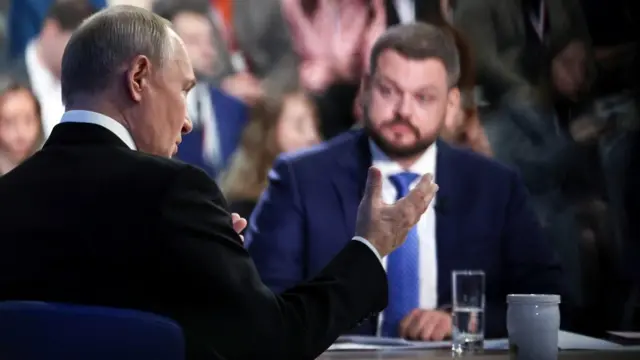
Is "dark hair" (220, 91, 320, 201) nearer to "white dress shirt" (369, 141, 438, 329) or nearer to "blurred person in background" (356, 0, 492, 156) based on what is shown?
"white dress shirt" (369, 141, 438, 329)

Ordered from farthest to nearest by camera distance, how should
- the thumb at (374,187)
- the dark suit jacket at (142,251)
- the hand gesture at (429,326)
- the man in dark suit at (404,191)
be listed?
the man in dark suit at (404,191) → the hand gesture at (429,326) → the thumb at (374,187) → the dark suit jacket at (142,251)

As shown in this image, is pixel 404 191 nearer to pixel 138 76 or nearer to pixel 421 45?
pixel 421 45

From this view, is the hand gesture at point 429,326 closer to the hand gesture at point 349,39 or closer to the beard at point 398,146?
the beard at point 398,146

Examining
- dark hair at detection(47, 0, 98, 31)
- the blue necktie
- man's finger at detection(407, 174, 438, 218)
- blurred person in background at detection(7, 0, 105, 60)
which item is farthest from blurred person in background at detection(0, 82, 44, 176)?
man's finger at detection(407, 174, 438, 218)

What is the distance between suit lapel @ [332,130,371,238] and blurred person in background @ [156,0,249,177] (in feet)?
1.29

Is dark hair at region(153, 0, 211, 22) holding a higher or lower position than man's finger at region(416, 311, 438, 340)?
higher

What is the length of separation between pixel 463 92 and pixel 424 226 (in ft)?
1.69

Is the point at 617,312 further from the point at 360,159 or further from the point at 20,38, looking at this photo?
the point at 20,38

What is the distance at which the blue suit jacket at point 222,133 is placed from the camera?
3199mm

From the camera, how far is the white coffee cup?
5.92 feet

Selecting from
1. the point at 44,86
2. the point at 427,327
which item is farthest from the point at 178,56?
the point at 44,86

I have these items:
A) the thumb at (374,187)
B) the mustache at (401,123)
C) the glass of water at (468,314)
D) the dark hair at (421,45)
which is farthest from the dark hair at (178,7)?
the thumb at (374,187)

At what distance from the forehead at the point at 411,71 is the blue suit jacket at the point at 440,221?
0.23m

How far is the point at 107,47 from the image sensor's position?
152cm
